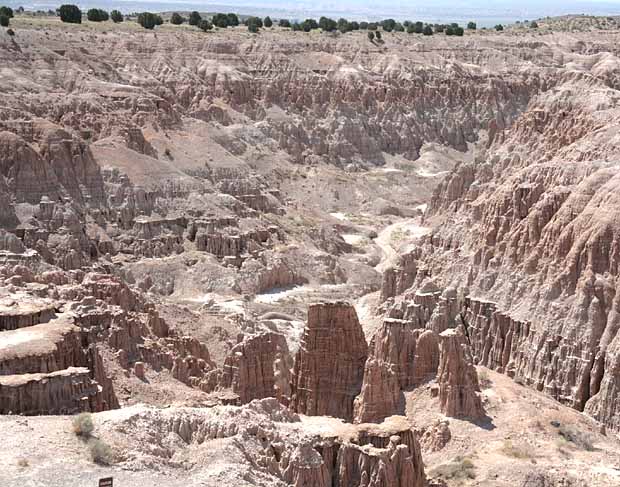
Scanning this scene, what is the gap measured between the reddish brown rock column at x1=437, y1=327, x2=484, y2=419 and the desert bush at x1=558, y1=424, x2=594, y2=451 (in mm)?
3736

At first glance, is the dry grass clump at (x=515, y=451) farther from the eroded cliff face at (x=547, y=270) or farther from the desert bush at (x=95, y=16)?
the desert bush at (x=95, y=16)

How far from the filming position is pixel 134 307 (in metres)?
69.6

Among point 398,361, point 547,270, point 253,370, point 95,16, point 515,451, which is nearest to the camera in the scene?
point 515,451

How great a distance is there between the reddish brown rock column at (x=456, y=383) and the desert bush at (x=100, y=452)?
66.8ft

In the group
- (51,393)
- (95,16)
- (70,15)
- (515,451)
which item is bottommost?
(515,451)

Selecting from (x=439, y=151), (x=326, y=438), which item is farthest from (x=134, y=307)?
(x=439, y=151)

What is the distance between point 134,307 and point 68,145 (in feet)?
106

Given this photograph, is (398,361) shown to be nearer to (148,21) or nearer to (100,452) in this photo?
(100,452)

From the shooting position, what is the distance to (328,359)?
57.3 metres

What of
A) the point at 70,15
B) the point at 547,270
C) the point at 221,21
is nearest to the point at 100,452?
the point at 547,270

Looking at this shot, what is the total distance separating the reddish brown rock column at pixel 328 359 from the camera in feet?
186

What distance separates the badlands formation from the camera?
40.5 metres

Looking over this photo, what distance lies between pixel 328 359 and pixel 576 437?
1168 centimetres

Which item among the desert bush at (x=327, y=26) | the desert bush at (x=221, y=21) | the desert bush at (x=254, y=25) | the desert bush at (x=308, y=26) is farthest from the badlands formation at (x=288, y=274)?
the desert bush at (x=327, y=26)
